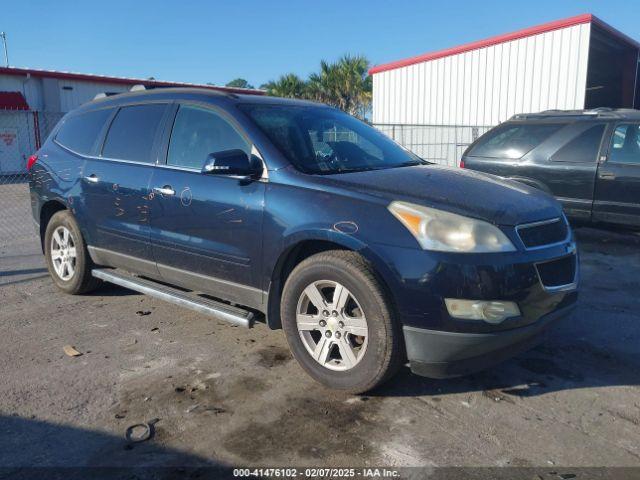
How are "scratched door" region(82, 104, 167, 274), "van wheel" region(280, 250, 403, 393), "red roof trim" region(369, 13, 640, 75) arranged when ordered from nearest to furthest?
"van wheel" region(280, 250, 403, 393) < "scratched door" region(82, 104, 167, 274) < "red roof trim" region(369, 13, 640, 75)

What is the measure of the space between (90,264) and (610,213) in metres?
6.21

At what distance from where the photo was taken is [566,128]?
24.5ft

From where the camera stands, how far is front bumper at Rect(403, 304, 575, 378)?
117 inches

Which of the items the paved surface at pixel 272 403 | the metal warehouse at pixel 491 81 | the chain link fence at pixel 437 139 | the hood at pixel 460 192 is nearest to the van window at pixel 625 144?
the paved surface at pixel 272 403

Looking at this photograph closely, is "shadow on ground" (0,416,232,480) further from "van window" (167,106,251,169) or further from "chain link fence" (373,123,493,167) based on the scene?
"chain link fence" (373,123,493,167)

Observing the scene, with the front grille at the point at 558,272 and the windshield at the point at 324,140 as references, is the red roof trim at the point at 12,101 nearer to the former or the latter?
the windshield at the point at 324,140

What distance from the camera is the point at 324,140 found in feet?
13.8

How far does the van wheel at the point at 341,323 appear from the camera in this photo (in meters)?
3.10

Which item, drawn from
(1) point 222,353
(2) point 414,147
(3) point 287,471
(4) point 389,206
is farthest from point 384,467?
(2) point 414,147

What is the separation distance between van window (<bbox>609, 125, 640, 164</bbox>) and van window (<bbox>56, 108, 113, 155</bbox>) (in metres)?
6.05

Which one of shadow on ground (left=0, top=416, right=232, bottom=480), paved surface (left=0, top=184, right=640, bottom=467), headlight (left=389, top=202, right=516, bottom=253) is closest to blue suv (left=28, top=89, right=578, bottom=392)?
headlight (left=389, top=202, right=516, bottom=253)

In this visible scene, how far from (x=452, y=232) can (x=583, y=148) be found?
5.23m

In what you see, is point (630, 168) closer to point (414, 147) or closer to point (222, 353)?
point (222, 353)

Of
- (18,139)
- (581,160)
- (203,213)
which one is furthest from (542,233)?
(18,139)
